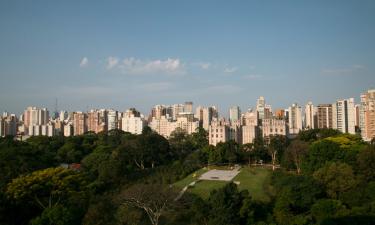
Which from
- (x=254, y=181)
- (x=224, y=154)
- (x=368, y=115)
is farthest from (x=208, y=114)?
(x=254, y=181)

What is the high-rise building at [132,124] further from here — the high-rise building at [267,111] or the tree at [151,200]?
the tree at [151,200]

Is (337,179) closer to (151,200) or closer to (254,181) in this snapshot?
(254,181)

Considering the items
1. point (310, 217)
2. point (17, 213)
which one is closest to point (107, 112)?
point (17, 213)

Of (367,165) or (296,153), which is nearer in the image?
(367,165)

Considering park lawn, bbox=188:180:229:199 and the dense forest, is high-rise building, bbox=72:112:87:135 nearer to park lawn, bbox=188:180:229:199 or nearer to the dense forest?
the dense forest

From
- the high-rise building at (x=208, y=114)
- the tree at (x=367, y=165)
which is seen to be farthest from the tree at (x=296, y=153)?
the high-rise building at (x=208, y=114)
